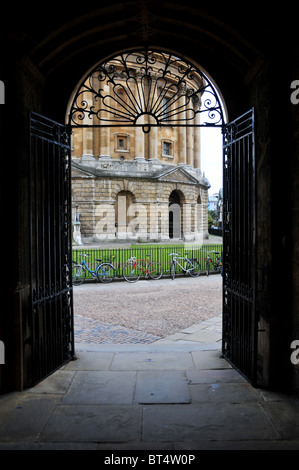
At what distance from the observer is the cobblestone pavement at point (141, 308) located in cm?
712

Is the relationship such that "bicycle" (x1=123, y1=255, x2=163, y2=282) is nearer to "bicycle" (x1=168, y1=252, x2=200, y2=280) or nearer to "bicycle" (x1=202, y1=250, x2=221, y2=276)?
"bicycle" (x1=168, y1=252, x2=200, y2=280)

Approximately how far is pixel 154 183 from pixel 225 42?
104 feet

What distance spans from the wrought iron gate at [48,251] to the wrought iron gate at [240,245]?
2.23m

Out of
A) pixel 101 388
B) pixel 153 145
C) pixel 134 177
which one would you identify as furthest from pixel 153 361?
pixel 153 145

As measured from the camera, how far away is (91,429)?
3225 millimetres

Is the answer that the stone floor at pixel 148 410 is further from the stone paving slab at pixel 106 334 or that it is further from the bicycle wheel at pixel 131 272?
the bicycle wheel at pixel 131 272

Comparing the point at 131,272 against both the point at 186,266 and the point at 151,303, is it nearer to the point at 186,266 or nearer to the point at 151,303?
the point at 186,266

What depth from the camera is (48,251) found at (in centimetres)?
477

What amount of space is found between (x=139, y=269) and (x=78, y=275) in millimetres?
2374

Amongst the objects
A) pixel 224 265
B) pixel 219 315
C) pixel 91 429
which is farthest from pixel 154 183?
pixel 91 429

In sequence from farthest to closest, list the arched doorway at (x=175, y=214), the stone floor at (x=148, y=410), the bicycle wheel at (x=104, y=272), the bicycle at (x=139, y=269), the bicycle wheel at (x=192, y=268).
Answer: the arched doorway at (x=175, y=214) < the bicycle wheel at (x=192, y=268) < the bicycle at (x=139, y=269) < the bicycle wheel at (x=104, y=272) < the stone floor at (x=148, y=410)

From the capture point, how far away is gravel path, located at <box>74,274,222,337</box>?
7.90 m

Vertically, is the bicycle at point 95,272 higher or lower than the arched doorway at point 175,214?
lower

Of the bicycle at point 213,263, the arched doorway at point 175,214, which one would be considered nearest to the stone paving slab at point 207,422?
the bicycle at point 213,263
